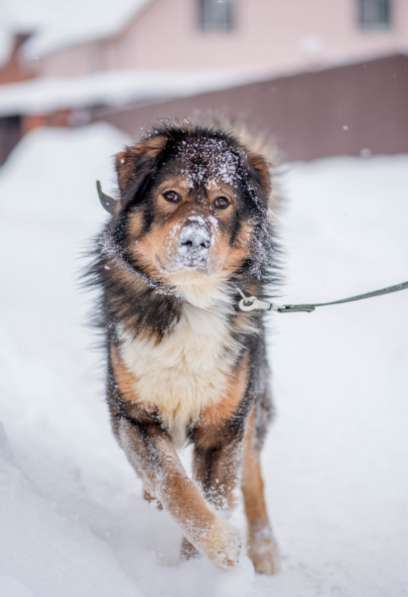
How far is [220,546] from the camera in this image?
3.41 m

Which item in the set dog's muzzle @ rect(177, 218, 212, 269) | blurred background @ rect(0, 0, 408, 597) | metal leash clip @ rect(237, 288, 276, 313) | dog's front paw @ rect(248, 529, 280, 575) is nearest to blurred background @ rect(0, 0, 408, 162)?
blurred background @ rect(0, 0, 408, 597)

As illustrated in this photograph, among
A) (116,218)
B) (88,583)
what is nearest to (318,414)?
(116,218)

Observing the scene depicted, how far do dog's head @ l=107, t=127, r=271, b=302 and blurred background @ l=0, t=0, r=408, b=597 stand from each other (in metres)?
0.43

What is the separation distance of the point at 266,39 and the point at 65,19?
881 centimetres

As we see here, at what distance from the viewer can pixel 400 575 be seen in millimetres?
3912

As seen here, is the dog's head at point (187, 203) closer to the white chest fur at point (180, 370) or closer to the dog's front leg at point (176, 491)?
the white chest fur at point (180, 370)

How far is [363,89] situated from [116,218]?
8833 mm

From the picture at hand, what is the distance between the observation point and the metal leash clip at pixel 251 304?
13.2 feet

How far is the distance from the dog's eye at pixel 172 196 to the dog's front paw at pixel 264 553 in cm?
177

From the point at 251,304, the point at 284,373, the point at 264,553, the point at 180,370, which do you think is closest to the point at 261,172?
the point at 251,304

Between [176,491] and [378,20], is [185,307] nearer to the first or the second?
[176,491]

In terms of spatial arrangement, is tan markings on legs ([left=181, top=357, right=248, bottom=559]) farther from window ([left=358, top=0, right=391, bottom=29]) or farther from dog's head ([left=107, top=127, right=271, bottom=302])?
window ([left=358, top=0, right=391, bottom=29])

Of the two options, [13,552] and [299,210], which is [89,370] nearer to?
[13,552]

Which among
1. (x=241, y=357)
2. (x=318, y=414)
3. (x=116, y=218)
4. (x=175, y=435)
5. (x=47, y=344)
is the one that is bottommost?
(x=318, y=414)
